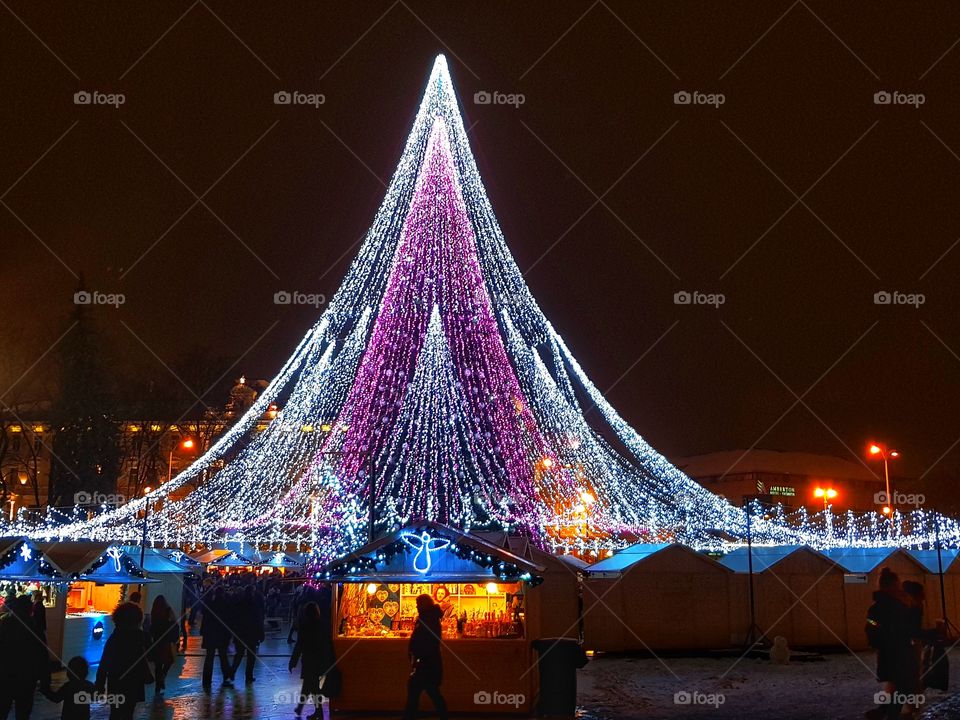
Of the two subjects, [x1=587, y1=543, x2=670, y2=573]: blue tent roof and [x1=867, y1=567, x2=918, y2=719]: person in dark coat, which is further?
[x1=587, y1=543, x2=670, y2=573]: blue tent roof

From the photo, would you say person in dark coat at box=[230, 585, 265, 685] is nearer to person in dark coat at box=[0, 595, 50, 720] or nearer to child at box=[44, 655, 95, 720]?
person in dark coat at box=[0, 595, 50, 720]

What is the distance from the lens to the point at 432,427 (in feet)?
83.5

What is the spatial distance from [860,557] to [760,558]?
2.93 m

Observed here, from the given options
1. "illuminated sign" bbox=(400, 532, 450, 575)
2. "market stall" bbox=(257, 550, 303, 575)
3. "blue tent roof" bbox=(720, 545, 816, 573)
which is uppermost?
"illuminated sign" bbox=(400, 532, 450, 575)

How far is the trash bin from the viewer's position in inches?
463

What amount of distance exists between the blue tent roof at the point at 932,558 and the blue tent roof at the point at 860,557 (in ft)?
2.83

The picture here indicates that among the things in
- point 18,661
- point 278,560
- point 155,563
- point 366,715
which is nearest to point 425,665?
point 366,715

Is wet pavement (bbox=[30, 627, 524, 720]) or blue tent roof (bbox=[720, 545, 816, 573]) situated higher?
blue tent roof (bbox=[720, 545, 816, 573])

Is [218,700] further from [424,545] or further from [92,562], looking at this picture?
[92,562]

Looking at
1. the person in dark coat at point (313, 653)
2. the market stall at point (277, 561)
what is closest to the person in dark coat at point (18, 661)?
the person in dark coat at point (313, 653)

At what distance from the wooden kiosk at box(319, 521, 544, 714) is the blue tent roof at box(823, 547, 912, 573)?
1355 centimetres

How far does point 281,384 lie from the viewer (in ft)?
66.2

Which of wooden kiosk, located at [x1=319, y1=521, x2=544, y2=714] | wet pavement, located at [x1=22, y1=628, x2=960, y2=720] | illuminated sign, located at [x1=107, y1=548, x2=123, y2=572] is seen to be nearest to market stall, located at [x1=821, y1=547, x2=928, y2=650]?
A: wet pavement, located at [x1=22, y1=628, x2=960, y2=720]

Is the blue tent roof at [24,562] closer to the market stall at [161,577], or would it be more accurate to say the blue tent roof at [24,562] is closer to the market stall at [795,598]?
the market stall at [161,577]
